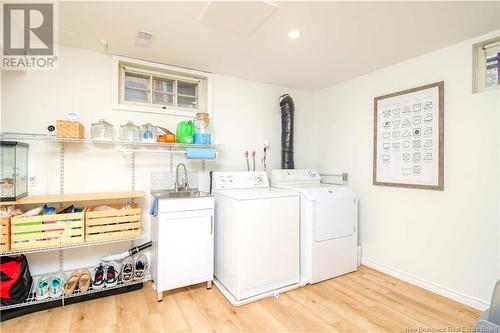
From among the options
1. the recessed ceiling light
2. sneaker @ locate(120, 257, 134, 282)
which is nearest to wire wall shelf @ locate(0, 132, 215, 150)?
sneaker @ locate(120, 257, 134, 282)

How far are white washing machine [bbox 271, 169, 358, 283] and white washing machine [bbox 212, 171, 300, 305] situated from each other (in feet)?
0.39

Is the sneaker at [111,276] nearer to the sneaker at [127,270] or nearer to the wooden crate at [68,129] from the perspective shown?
the sneaker at [127,270]

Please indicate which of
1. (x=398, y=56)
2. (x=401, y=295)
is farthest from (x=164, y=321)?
(x=398, y=56)

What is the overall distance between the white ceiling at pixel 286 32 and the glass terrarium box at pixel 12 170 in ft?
3.38

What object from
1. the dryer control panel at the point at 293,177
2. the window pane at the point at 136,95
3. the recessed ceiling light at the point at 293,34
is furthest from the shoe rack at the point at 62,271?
the recessed ceiling light at the point at 293,34

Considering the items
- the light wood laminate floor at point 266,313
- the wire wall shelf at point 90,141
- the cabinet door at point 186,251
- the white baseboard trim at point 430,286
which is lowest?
the light wood laminate floor at point 266,313

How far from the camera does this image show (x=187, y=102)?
116 inches

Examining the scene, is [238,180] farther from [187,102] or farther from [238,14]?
[238,14]

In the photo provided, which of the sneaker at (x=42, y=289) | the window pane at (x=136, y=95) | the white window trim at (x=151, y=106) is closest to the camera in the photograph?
the sneaker at (x=42, y=289)

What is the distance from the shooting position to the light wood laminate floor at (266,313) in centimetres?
182

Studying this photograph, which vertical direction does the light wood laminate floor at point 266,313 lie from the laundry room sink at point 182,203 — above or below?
below

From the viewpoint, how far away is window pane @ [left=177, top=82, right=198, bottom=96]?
292 centimetres

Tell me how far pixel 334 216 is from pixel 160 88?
7.86ft

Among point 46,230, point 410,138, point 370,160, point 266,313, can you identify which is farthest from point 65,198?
point 410,138
